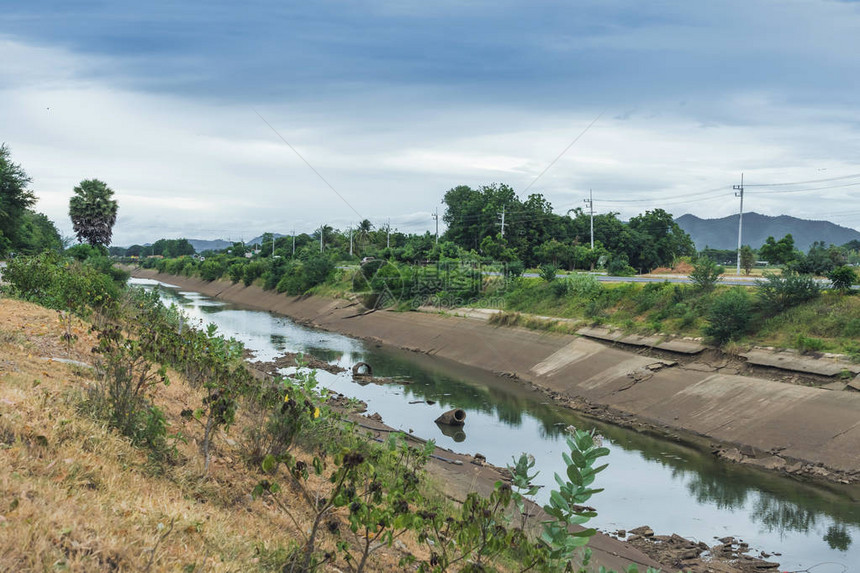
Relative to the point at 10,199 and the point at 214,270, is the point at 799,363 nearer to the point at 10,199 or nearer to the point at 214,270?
the point at 10,199

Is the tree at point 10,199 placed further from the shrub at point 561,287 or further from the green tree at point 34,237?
the shrub at point 561,287

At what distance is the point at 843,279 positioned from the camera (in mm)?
27016

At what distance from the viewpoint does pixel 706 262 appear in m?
33.5

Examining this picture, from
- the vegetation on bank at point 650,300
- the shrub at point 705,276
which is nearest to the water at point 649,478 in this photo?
the vegetation on bank at point 650,300

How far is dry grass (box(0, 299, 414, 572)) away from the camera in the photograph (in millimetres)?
4789

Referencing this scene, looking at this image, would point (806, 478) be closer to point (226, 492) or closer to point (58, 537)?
point (226, 492)

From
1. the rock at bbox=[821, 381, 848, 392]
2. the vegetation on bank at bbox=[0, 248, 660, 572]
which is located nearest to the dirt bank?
the rock at bbox=[821, 381, 848, 392]

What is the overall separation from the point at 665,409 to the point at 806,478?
656 centimetres

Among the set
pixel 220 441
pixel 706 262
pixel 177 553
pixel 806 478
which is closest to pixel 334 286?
pixel 706 262

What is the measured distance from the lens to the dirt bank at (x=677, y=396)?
735 inches

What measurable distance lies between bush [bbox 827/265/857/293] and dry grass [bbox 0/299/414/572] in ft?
86.1

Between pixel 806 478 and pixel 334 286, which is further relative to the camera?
pixel 334 286

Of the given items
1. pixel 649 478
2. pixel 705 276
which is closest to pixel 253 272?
pixel 705 276

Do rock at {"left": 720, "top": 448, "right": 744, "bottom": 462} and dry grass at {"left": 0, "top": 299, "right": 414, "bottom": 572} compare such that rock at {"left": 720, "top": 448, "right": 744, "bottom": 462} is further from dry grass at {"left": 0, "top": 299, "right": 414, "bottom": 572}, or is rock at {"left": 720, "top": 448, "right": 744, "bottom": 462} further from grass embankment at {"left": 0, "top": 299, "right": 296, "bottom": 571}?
grass embankment at {"left": 0, "top": 299, "right": 296, "bottom": 571}
